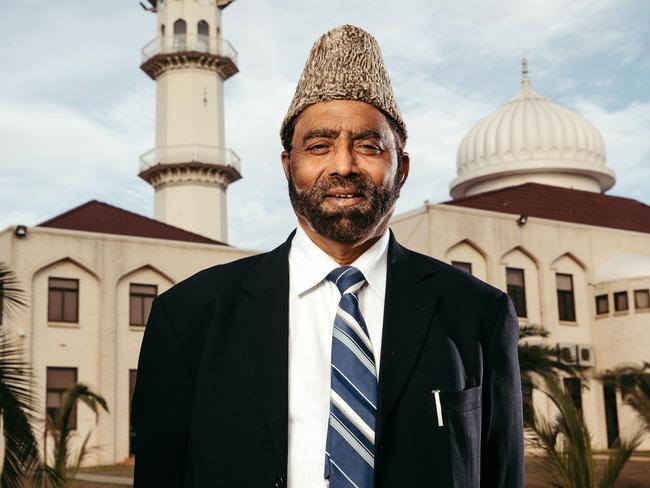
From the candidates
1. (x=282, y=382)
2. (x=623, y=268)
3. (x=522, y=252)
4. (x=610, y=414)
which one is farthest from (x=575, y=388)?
(x=282, y=382)

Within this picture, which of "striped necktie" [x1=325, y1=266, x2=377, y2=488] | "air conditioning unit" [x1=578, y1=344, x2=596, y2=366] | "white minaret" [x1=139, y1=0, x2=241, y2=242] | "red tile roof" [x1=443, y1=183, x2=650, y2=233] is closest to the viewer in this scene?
"striped necktie" [x1=325, y1=266, x2=377, y2=488]

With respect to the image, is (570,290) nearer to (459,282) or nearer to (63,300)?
(63,300)

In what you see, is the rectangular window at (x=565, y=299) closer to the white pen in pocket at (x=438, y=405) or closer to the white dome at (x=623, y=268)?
the white dome at (x=623, y=268)

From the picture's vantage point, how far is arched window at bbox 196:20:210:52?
40625mm

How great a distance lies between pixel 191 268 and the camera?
1230 inches

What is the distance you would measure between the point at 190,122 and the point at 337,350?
125ft

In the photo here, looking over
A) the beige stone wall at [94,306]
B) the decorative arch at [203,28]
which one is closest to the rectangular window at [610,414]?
the beige stone wall at [94,306]

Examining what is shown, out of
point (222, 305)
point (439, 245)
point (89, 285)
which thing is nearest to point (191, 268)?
point (89, 285)

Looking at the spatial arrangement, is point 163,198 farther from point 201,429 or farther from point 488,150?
point 201,429

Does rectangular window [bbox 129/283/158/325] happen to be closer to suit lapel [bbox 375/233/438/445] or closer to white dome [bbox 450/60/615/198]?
white dome [bbox 450/60/615/198]

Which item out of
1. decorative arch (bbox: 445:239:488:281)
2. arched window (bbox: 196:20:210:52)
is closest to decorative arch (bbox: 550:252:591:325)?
decorative arch (bbox: 445:239:488:281)

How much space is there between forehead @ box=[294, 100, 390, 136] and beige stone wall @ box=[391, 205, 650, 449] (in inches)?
1056

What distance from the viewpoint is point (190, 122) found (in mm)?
39812

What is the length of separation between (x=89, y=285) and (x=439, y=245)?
1099cm
